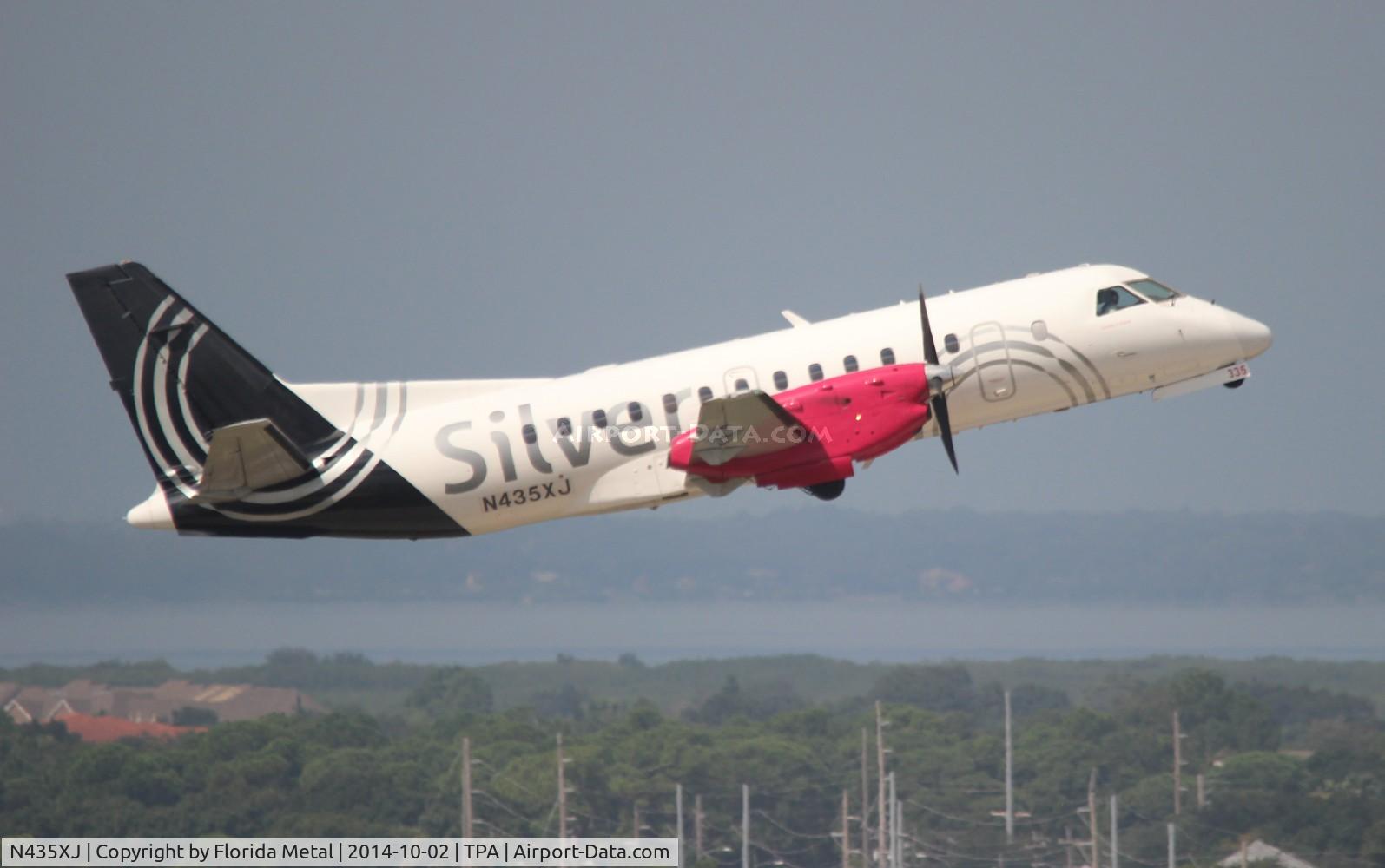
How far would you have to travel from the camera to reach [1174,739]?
94250 mm

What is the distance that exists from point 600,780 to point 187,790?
18.4m

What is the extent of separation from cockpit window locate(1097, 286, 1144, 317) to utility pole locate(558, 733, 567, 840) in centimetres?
4585

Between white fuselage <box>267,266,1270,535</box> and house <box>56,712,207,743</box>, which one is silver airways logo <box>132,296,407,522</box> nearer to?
white fuselage <box>267,266,1270,535</box>

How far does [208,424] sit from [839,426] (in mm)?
9930

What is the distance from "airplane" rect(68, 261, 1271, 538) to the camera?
27.1m

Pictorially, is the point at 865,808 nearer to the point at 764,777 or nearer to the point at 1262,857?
the point at 764,777


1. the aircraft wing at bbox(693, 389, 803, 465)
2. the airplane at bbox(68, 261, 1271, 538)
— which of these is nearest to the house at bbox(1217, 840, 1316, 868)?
the airplane at bbox(68, 261, 1271, 538)

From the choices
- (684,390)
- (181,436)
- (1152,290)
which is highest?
(1152,290)

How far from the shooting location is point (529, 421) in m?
27.8

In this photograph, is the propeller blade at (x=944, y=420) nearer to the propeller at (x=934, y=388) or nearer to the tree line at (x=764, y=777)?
the propeller at (x=934, y=388)

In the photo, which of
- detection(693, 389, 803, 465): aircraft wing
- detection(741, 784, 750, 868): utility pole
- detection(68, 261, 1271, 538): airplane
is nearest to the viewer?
detection(693, 389, 803, 465): aircraft wing

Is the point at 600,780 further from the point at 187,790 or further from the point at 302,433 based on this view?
the point at 302,433

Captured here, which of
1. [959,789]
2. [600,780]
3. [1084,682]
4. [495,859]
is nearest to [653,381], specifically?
[495,859]

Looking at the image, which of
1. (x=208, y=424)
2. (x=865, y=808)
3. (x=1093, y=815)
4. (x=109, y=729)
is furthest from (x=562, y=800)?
(x=208, y=424)
